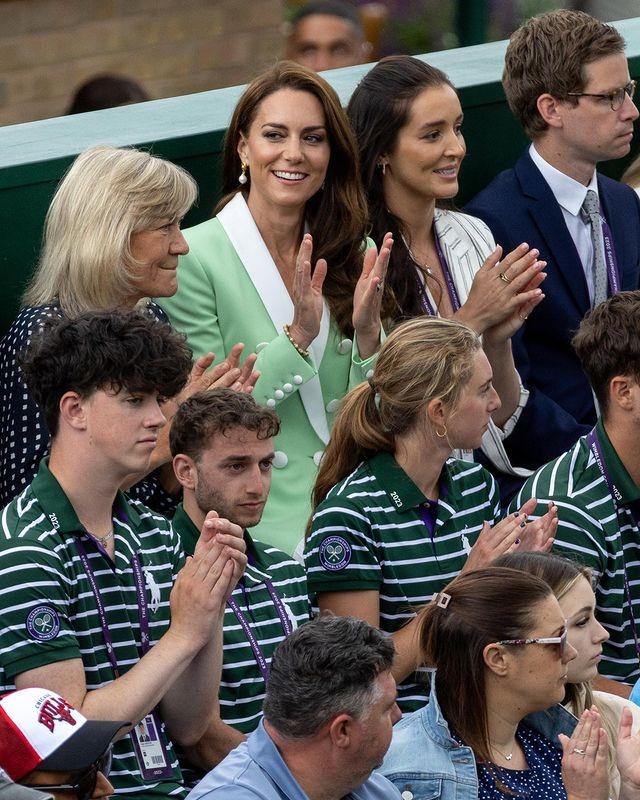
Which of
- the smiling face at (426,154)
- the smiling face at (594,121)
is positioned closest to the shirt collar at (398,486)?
the smiling face at (426,154)

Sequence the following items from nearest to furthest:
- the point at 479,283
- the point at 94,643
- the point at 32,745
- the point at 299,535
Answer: the point at 32,745, the point at 94,643, the point at 299,535, the point at 479,283

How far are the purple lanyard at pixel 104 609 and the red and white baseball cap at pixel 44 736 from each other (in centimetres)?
60

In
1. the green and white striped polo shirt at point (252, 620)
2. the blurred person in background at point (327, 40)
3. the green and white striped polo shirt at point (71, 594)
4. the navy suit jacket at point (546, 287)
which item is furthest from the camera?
the blurred person in background at point (327, 40)

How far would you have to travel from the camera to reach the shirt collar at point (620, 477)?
189 inches

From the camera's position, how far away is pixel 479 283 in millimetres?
5473

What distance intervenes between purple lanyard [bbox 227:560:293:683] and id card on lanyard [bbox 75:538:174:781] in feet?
1.05

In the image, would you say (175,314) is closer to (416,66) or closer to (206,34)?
(416,66)

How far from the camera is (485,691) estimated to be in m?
4.02

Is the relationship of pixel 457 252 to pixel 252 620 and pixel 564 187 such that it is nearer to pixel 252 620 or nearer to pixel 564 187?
pixel 564 187

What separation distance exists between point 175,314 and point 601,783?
200 centimetres

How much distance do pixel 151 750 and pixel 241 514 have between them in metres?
0.69

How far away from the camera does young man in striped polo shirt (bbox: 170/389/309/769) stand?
4223mm

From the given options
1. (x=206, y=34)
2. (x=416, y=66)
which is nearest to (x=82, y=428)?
(x=416, y=66)

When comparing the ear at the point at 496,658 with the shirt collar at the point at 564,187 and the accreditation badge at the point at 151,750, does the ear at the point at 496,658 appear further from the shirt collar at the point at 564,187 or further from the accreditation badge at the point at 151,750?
the shirt collar at the point at 564,187
